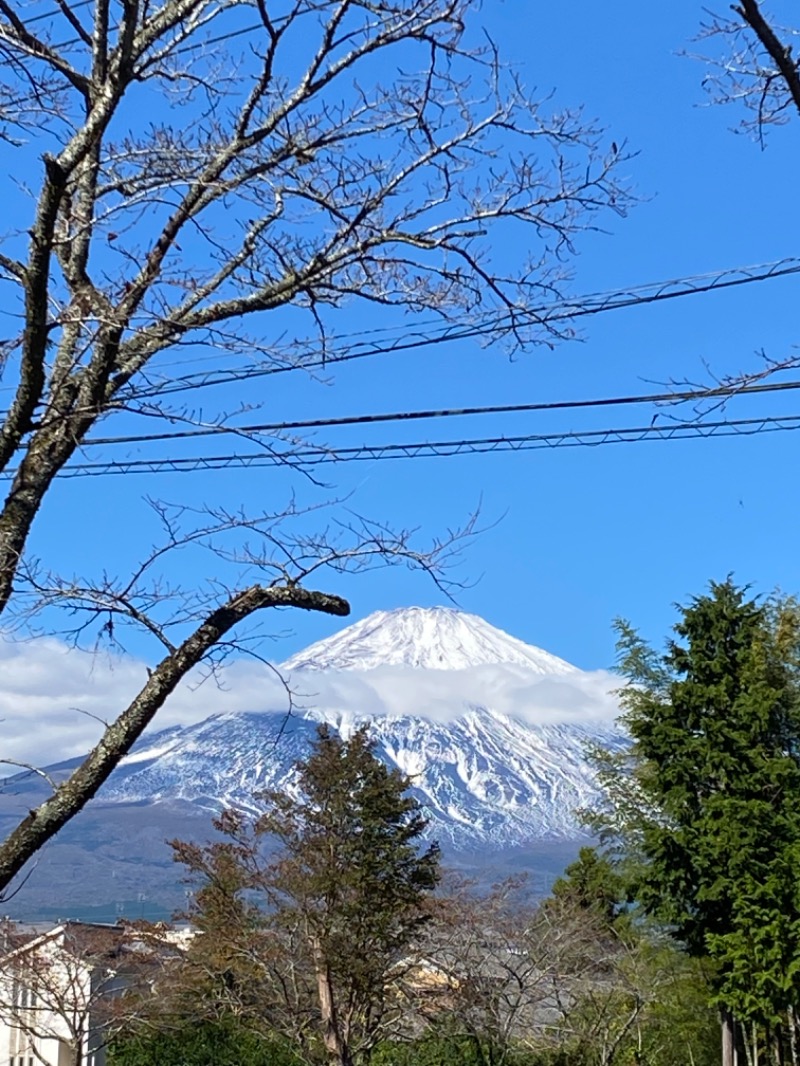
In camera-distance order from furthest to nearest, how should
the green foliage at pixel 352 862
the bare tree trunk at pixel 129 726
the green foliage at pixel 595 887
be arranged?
the green foliage at pixel 595 887 → the green foliage at pixel 352 862 → the bare tree trunk at pixel 129 726

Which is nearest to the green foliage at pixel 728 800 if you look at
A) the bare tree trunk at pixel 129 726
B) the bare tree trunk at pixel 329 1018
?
the bare tree trunk at pixel 329 1018

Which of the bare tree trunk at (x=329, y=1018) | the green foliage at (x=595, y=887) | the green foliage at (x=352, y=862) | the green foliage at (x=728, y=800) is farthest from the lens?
the green foliage at (x=595, y=887)

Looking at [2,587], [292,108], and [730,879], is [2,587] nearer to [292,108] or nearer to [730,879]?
[292,108]

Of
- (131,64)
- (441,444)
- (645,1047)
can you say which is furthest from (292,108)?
(645,1047)

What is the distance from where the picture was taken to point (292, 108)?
343 cm

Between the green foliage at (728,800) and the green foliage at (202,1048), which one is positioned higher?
the green foliage at (728,800)

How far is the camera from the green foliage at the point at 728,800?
18.1m

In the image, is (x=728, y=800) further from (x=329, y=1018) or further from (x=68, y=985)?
(x=68, y=985)

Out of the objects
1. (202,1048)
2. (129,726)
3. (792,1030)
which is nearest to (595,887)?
(792,1030)

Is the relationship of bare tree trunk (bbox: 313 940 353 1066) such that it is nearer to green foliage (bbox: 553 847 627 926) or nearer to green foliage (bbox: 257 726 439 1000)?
green foliage (bbox: 257 726 439 1000)

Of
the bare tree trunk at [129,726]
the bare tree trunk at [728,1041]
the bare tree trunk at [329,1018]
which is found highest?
the bare tree trunk at [129,726]

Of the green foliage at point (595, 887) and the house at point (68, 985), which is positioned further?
the green foliage at point (595, 887)

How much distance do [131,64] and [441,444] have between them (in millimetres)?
3422

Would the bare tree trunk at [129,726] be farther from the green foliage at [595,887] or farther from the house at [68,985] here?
the green foliage at [595,887]
